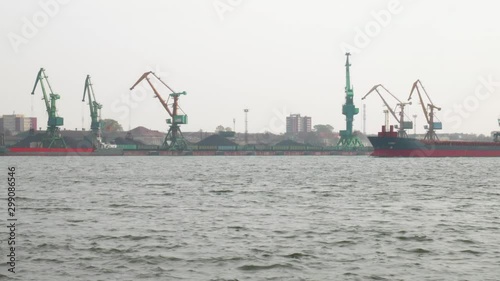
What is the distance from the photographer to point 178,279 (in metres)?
15.9

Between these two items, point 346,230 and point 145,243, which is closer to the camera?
point 145,243

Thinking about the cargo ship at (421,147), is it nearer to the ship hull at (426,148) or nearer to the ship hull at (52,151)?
the ship hull at (426,148)

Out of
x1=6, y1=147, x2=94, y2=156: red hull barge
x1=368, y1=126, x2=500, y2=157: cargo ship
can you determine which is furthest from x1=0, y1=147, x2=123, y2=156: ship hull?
x1=368, y1=126, x2=500, y2=157: cargo ship

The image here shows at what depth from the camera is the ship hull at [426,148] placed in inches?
5320

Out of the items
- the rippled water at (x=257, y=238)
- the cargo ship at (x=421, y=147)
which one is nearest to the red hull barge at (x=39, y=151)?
the cargo ship at (x=421, y=147)

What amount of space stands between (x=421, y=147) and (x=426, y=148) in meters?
1.34

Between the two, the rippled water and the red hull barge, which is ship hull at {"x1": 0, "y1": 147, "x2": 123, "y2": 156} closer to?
the red hull barge

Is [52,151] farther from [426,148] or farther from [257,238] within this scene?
[257,238]

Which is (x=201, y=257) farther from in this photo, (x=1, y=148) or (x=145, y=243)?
(x=1, y=148)

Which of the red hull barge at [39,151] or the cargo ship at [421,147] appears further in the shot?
the red hull barge at [39,151]

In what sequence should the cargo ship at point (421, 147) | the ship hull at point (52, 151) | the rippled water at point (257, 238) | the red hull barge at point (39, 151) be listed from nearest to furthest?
the rippled water at point (257, 238) < the cargo ship at point (421, 147) < the red hull barge at point (39, 151) < the ship hull at point (52, 151)

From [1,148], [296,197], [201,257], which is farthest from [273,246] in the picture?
[1,148]

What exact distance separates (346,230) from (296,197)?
14.3 metres

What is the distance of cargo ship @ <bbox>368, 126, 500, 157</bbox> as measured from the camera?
5315 inches
